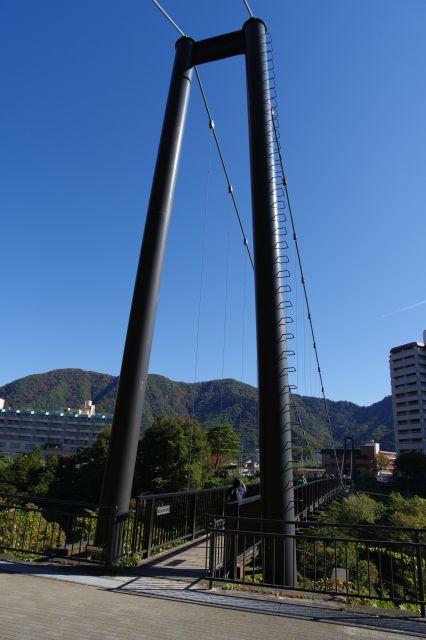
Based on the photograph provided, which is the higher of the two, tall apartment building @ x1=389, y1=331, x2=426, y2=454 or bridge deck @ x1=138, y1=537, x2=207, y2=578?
tall apartment building @ x1=389, y1=331, x2=426, y2=454

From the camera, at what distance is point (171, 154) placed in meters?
9.81

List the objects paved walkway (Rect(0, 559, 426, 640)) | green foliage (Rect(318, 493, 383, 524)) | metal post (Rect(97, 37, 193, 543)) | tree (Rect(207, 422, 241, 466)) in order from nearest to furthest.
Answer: paved walkway (Rect(0, 559, 426, 640)), metal post (Rect(97, 37, 193, 543)), green foliage (Rect(318, 493, 383, 524)), tree (Rect(207, 422, 241, 466))

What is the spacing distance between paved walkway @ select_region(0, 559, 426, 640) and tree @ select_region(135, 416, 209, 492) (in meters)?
41.3

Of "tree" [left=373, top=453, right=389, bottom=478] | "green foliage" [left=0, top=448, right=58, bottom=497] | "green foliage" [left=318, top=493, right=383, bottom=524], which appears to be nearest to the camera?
"green foliage" [left=318, top=493, right=383, bottom=524]

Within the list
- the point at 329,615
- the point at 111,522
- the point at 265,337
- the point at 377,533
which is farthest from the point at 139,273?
the point at 377,533

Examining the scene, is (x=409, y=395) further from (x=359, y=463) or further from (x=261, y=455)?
(x=261, y=455)

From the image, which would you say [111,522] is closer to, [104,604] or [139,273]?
[104,604]

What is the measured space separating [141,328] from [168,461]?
142 ft

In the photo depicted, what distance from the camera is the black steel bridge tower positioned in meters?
7.24

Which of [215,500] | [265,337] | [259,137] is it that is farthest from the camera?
[215,500]

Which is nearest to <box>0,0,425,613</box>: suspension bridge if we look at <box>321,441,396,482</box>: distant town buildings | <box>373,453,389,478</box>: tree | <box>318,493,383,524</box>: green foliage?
<box>318,493,383,524</box>: green foliage

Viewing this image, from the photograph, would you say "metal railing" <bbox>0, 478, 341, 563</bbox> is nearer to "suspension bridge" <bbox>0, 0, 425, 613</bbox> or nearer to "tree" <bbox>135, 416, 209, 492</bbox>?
"suspension bridge" <bbox>0, 0, 425, 613</bbox>

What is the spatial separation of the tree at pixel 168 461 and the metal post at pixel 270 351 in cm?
3961

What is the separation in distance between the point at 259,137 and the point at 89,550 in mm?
8089
